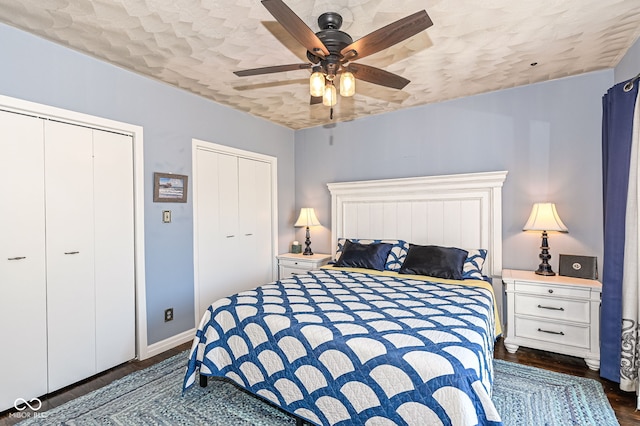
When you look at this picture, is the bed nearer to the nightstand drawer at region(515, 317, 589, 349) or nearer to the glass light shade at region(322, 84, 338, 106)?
the nightstand drawer at region(515, 317, 589, 349)

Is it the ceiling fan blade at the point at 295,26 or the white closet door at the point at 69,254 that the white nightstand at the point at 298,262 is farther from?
the ceiling fan blade at the point at 295,26

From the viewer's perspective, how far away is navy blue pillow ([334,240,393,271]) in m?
3.45

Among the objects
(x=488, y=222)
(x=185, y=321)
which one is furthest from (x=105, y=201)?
(x=488, y=222)

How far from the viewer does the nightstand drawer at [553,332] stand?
8.85 feet

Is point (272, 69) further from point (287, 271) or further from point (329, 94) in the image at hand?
point (287, 271)

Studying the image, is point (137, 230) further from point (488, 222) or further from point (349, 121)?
point (488, 222)

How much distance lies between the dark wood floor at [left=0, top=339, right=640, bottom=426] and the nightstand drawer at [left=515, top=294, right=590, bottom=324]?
37 cm

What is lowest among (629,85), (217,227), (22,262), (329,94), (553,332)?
(553,332)

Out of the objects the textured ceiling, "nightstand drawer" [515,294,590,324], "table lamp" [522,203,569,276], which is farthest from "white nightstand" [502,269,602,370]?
the textured ceiling

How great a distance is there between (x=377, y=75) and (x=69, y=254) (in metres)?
2.59

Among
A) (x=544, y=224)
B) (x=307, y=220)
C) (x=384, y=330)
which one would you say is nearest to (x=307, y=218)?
(x=307, y=220)

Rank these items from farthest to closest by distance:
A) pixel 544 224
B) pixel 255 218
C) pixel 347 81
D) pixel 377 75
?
pixel 255 218 → pixel 544 224 → pixel 377 75 → pixel 347 81

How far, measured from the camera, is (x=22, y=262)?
2.25 m

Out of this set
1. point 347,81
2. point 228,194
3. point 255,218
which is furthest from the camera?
point 255,218
